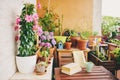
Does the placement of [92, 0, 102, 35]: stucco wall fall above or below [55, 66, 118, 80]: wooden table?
above

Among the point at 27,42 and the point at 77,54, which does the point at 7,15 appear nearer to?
the point at 27,42

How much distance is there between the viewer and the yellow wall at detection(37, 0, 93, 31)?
386 cm

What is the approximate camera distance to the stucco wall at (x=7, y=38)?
1.46 metres

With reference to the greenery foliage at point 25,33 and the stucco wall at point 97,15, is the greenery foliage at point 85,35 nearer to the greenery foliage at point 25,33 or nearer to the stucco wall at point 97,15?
the stucco wall at point 97,15

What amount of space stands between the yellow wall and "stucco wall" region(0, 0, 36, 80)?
2.02 metres

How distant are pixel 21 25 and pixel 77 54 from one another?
47.9 inches

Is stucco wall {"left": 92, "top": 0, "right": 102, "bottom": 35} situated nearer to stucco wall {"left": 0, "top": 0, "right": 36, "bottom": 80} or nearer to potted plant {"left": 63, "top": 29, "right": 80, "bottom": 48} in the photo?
potted plant {"left": 63, "top": 29, "right": 80, "bottom": 48}

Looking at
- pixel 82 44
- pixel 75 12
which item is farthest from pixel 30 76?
pixel 75 12

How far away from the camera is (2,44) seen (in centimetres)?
147

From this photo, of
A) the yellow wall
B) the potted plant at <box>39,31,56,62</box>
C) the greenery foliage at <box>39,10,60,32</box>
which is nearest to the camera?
the potted plant at <box>39,31,56,62</box>

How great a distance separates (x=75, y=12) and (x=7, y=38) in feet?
8.37

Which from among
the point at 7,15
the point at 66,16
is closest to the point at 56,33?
the point at 66,16

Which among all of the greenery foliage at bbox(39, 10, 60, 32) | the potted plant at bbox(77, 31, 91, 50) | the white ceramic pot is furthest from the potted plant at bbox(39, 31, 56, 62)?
the white ceramic pot

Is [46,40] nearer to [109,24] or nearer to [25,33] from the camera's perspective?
[25,33]
